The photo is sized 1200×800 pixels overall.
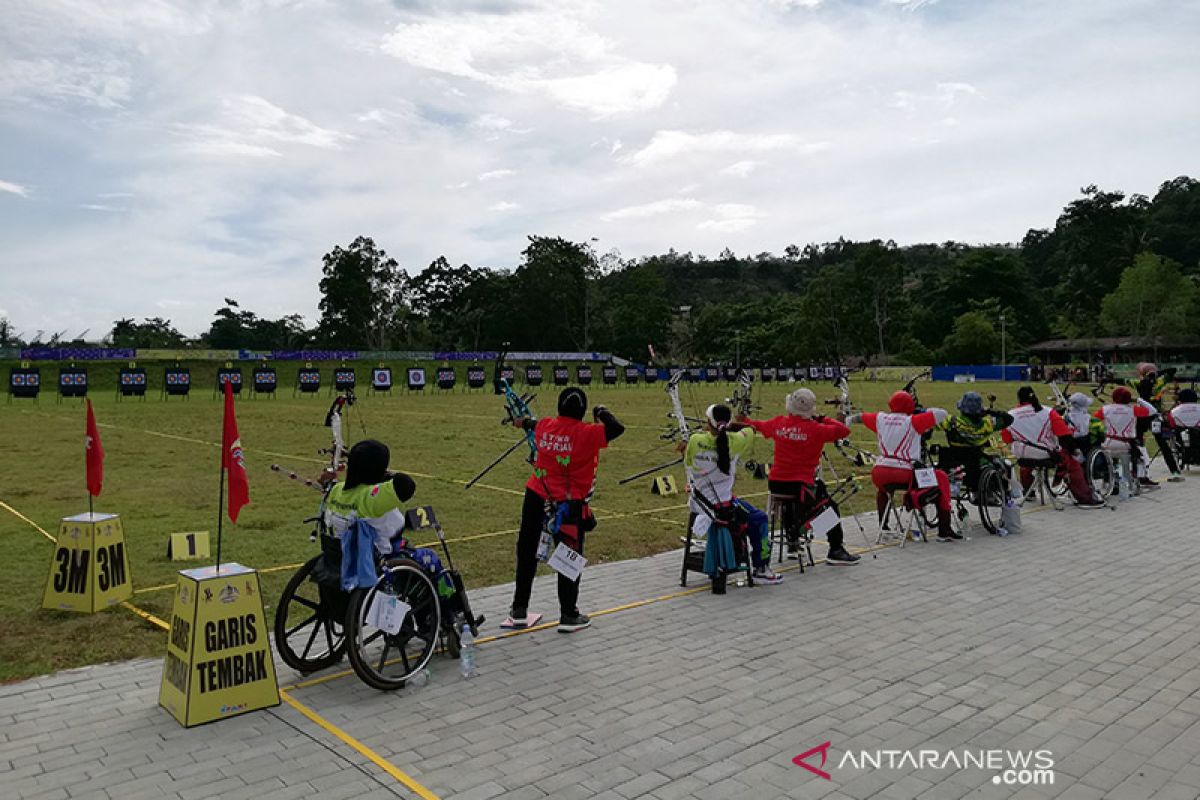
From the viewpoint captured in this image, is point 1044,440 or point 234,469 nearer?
point 234,469

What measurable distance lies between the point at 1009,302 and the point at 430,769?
99.7m

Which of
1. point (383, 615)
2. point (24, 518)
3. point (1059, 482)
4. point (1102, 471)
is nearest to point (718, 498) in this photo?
point (383, 615)

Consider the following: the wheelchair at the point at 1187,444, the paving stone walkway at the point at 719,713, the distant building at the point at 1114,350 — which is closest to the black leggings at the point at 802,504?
the paving stone walkway at the point at 719,713

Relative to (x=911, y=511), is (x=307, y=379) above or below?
above

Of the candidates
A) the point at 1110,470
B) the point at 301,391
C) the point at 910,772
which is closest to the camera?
the point at 910,772

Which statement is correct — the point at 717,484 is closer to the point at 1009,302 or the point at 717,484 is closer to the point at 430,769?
the point at 430,769

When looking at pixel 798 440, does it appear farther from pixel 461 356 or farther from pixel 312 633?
pixel 461 356

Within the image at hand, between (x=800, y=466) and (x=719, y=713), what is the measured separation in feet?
12.5

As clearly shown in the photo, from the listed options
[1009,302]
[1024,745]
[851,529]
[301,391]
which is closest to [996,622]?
[1024,745]

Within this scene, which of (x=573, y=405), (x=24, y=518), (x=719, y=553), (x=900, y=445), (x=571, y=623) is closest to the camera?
(x=571, y=623)

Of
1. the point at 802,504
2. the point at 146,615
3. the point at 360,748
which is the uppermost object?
the point at 802,504

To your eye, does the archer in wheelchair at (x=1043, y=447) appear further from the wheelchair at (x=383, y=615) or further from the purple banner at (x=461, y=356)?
the purple banner at (x=461, y=356)

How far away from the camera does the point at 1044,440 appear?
36.7 feet

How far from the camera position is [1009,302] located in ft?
302
